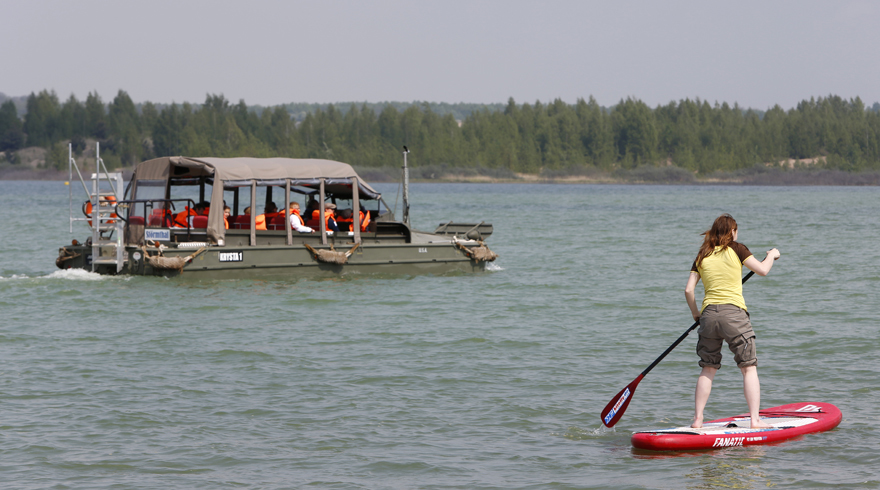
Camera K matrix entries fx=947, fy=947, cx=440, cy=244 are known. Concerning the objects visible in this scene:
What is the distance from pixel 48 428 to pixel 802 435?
7027mm

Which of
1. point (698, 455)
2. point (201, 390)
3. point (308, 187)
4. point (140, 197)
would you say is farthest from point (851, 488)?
point (140, 197)

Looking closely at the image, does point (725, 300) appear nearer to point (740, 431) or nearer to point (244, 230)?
point (740, 431)

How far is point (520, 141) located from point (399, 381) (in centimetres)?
18342

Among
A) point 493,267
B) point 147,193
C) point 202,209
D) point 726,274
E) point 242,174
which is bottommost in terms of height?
point 493,267

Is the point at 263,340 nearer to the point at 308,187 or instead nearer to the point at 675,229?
the point at 308,187

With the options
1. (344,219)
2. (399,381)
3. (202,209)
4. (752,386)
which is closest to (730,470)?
(752,386)

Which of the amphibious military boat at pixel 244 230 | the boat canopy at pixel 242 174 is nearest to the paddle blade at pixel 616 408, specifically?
the amphibious military boat at pixel 244 230

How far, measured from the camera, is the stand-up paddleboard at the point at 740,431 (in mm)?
8172

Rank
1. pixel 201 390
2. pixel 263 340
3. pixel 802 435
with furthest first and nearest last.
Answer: pixel 263 340, pixel 201 390, pixel 802 435

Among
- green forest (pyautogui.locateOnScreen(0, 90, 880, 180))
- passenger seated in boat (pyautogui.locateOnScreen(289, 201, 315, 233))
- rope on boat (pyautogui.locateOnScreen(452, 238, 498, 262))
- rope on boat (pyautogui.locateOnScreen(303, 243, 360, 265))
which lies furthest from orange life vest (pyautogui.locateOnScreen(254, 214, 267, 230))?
green forest (pyautogui.locateOnScreen(0, 90, 880, 180))

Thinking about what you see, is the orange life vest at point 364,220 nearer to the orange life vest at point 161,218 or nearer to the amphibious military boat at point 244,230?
the amphibious military boat at point 244,230

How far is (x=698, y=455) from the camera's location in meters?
8.20

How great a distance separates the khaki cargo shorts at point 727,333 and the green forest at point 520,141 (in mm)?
177058

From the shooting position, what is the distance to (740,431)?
8320mm
